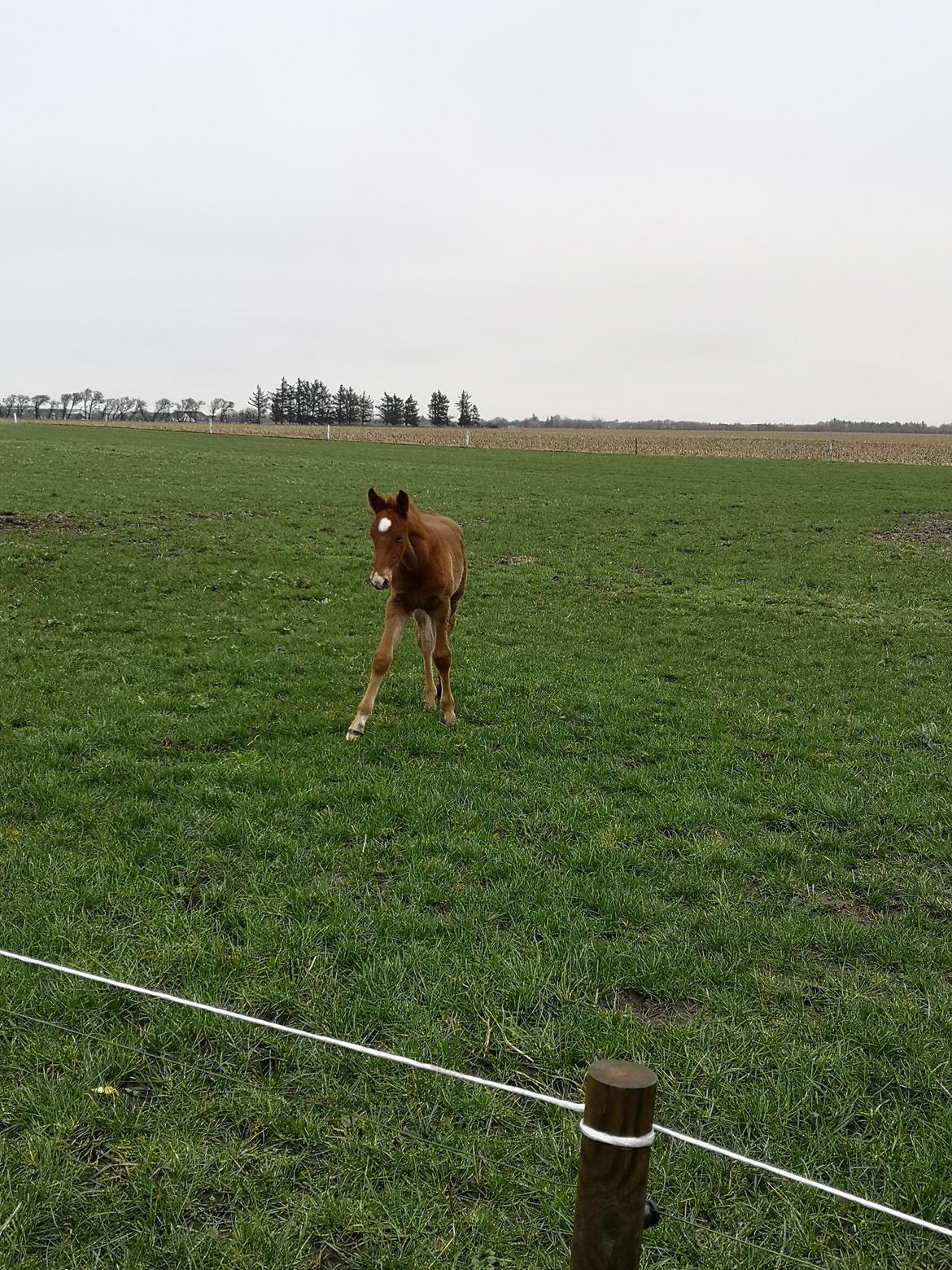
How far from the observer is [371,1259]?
9.64 ft

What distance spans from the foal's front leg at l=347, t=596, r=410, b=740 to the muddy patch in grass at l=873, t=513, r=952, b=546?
1897 centimetres

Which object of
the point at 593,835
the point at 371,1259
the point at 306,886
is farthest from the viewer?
the point at 593,835

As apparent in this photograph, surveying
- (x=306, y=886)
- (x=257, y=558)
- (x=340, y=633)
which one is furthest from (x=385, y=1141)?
(x=257, y=558)

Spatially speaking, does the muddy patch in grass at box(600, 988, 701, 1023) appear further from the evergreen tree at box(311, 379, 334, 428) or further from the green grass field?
the evergreen tree at box(311, 379, 334, 428)

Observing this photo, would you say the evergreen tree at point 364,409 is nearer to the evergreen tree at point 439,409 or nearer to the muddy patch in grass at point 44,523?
the evergreen tree at point 439,409

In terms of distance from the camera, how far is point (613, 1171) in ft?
6.72

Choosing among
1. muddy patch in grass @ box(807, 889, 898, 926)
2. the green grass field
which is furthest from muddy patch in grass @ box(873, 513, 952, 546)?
muddy patch in grass @ box(807, 889, 898, 926)

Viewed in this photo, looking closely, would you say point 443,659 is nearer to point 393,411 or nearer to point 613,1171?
point 613,1171

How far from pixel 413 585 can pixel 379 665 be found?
0.92 m

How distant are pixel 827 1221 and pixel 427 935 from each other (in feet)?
8.11

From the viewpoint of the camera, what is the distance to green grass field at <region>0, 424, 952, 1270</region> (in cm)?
318

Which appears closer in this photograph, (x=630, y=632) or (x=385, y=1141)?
(x=385, y=1141)

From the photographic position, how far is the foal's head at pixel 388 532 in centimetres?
751

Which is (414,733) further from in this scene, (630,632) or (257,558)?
(257,558)
